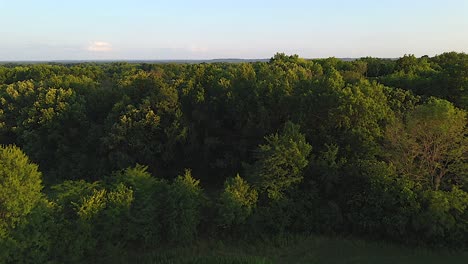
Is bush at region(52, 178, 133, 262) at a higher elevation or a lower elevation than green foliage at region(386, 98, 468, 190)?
lower

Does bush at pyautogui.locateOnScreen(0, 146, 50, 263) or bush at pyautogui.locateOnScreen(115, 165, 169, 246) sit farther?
bush at pyautogui.locateOnScreen(115, 165, 169, 246)

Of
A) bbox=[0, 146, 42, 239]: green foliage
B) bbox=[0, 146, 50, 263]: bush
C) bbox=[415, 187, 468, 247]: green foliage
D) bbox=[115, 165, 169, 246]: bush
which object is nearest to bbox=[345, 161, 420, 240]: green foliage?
bbox=[415, 187, 468, 247]: green foliage

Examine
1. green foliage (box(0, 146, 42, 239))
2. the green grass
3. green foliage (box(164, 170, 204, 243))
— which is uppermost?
green foliage (box(0, 146, 42, 239))

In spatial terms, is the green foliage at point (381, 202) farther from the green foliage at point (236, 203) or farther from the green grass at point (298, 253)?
the green foliage at point (236, 203)

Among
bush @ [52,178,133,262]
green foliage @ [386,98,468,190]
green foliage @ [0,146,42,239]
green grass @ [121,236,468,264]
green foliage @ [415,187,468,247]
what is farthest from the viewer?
green foliage @ [386,98,468,190]

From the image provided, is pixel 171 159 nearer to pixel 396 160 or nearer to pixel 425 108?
pixel 396 160

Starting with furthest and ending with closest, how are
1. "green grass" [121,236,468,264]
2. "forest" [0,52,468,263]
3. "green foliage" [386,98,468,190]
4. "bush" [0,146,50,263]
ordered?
"green foliage" [386,98,468,190] < "green grass" [121,236,468,264] < "forest" [0,52,468,263] < "bush" [0,146,50,263]

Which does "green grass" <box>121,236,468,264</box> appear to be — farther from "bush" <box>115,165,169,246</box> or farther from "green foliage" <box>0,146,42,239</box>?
"green foliage" <box>0,146,42,239</box>
